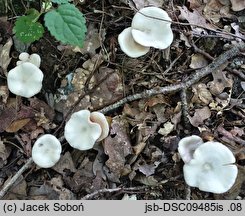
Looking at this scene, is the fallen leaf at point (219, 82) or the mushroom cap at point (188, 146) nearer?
the mushroom cap at point (188, 146)

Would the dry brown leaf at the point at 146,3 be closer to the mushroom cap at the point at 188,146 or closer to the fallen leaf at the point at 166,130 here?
the fallen leaf at the point at 166,130

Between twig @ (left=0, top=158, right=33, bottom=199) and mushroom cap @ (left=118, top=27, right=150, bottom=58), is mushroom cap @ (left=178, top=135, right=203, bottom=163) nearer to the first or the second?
mushroom cap @ (left=118, top=27, right=150, bottom=58)

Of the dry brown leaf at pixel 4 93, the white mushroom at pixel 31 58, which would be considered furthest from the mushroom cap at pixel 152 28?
the dry brown leaf at pixel 4 93

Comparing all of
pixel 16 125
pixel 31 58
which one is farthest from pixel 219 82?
pixel 16 125

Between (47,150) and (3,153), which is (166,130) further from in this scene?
(3,153)

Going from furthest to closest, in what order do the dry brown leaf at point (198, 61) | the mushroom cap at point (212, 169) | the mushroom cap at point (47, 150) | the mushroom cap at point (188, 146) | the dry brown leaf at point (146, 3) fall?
the dry brown leaf at point (146, 3) < the dry brown leaf at point (198, 61) < the mushroom cap at point (47, 150) < the mushroom cap at point (188, 146) < the mushroom cap at point (212, 169)

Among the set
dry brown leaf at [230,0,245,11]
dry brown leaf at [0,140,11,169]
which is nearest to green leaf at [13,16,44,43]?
dry brown leaf at [0,140,11,169]

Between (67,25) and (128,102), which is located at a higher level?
(67,25)
